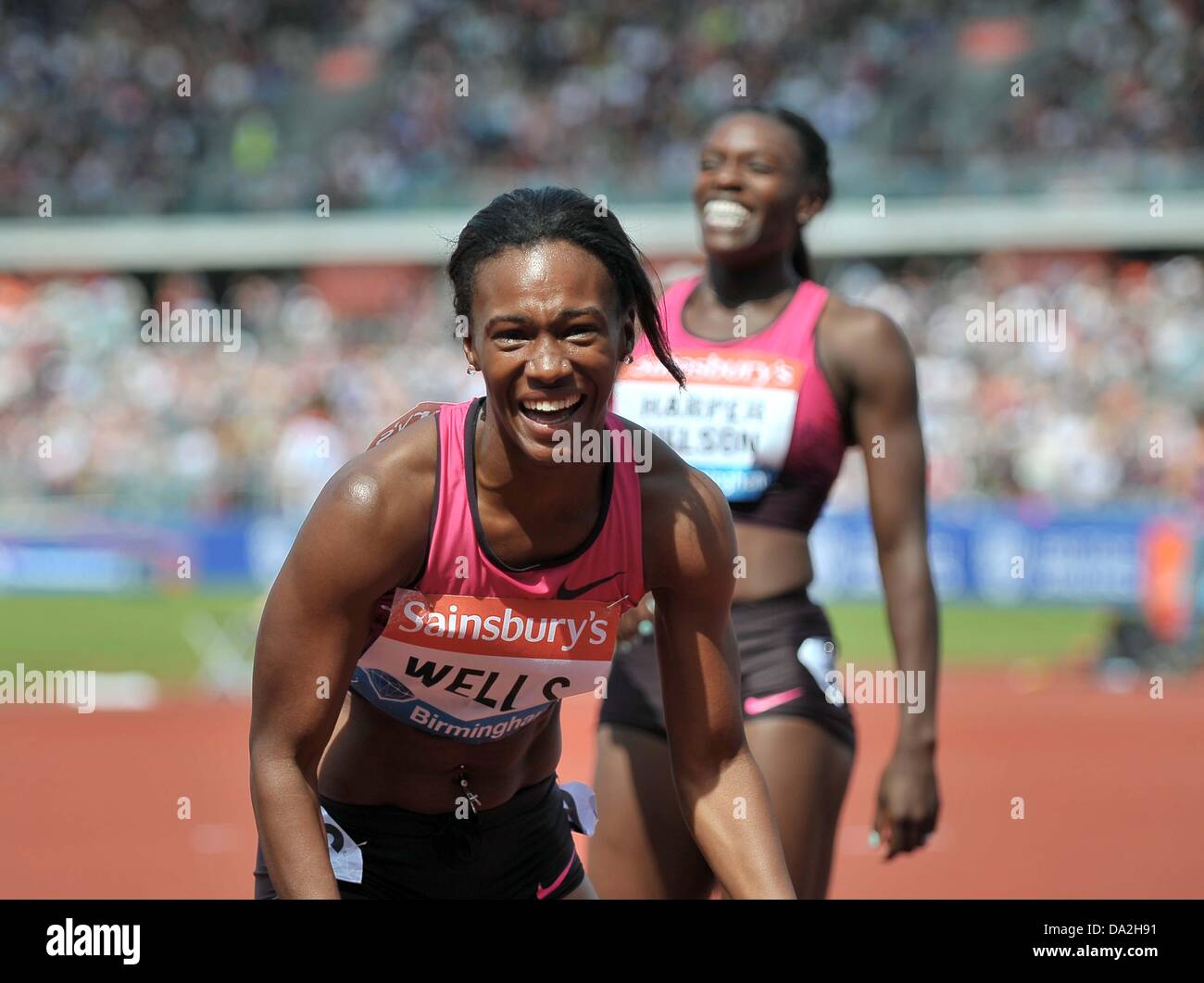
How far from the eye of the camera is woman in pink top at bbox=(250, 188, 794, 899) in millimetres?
2836

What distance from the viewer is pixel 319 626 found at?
2842 mm

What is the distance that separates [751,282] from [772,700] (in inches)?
48.9

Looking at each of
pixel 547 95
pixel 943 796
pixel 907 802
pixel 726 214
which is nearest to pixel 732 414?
pixel 726 214

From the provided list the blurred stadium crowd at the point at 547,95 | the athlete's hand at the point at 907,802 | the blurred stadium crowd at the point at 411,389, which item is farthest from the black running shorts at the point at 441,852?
the blurred stadium crowd at the point at 547,95

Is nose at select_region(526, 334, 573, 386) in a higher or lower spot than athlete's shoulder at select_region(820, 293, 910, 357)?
lower

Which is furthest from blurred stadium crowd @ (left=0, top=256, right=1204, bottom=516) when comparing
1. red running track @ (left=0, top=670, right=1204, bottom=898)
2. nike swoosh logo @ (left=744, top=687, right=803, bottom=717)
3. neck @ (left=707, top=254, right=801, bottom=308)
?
nike swoosh logo @ (left=744, top=687, right=803, bottom=717)

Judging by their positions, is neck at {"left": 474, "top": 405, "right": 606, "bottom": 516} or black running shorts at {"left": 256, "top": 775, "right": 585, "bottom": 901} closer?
neck at {"left": 474, "top": 405, "right": 606, "bottom": 516}

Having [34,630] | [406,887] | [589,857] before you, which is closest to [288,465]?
[34,630]

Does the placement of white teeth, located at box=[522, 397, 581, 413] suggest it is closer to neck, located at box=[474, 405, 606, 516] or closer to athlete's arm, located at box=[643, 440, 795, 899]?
neck, located at box=[474, 405, 606, 516]

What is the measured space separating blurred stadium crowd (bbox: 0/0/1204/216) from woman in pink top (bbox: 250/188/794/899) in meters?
19.8

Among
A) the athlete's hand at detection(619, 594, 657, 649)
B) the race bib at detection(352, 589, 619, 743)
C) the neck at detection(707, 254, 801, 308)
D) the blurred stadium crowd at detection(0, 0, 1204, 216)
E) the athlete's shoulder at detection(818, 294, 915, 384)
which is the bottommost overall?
the race bib at detection(352, 589, 619, 743)

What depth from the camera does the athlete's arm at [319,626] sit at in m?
2.81

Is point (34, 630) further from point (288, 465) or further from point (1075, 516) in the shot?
point (1075, 516)
